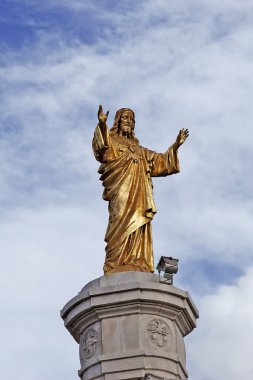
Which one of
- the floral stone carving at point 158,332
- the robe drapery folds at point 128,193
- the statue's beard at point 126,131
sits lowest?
the floral stone carving at point 158,332

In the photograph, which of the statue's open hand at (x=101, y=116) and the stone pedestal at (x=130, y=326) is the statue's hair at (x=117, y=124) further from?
the stone pedestal at (x=130, y=326)

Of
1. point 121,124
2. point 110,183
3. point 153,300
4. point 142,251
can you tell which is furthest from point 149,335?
point 121,124

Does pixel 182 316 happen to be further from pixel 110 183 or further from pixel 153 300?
pixel 110 183

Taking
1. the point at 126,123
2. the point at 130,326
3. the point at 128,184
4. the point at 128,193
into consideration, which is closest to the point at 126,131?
the point at 126,123

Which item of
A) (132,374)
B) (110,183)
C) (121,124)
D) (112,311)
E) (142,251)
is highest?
(121,124)

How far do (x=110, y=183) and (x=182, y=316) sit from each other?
3.65 meters

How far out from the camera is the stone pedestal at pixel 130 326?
19875 millimetres

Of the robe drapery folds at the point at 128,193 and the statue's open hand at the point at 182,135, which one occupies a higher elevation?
the statue's open hand at the point at 182,135

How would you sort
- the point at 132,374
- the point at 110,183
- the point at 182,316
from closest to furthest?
1. the point at 132,374
2. the point at 182,316
3. the point at 110,183

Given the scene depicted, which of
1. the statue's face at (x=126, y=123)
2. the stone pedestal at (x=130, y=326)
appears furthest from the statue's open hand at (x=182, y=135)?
the stone pedestal at (x=130, y=326)

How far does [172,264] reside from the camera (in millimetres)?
20422

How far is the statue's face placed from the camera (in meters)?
23.8

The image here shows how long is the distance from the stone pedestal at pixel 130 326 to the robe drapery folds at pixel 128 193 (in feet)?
2.71

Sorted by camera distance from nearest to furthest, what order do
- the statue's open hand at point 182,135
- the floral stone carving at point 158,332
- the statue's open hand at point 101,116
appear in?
the floral stone carving at point 158,332, the statue's open hand at point 101,116, the statue's open hand at point 182,135
